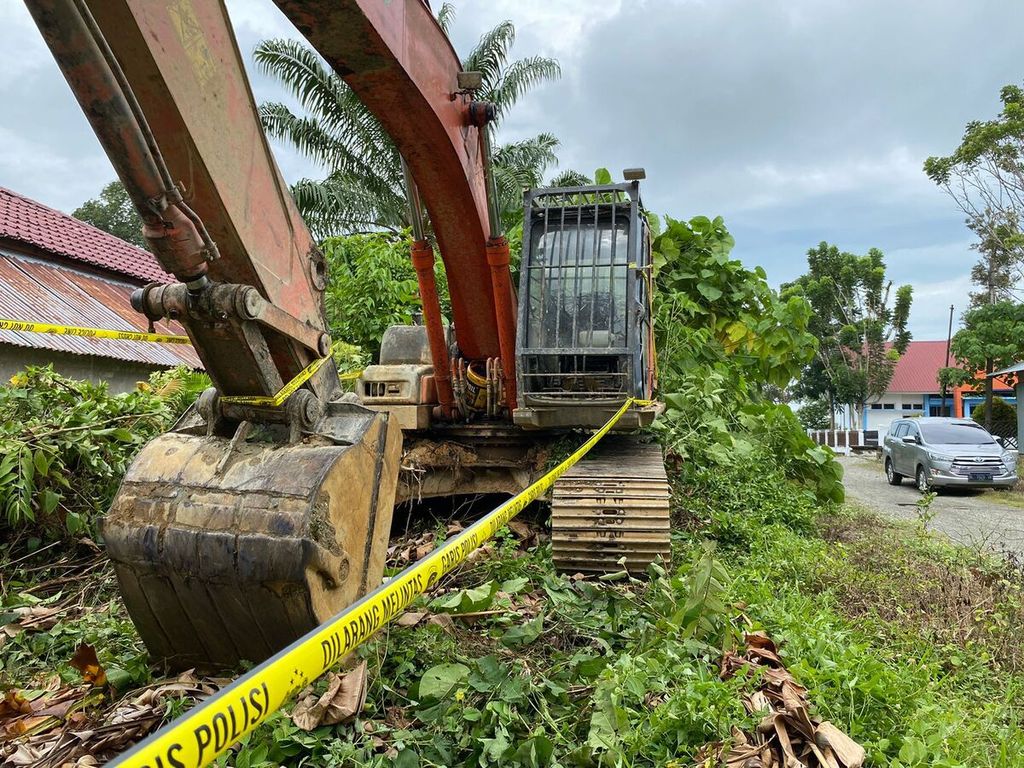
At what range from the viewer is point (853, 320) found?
37844mm

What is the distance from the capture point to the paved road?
27.1 ft

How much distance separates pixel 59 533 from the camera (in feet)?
17.6

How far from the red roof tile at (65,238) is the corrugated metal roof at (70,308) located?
1.16 feet

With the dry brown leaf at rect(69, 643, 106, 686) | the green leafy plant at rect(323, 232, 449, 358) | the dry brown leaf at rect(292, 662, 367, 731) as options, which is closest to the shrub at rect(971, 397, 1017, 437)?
the green leafy plant at rect(323, 232, 449, 358)

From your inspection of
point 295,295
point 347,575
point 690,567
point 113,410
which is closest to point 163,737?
point 347,575

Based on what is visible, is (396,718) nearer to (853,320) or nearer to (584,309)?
(584,309)

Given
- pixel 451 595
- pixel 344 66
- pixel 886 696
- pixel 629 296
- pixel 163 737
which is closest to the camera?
pixel 163 737

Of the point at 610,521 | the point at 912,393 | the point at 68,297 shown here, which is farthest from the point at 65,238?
the point at 912,393

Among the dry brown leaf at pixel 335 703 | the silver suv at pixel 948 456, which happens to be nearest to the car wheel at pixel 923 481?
the silver suv at pixel 948 456

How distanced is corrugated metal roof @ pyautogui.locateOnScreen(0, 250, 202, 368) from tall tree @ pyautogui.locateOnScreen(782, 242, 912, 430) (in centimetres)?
2908

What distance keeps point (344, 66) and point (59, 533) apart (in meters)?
3.71

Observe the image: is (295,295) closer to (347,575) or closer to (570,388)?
(347,575)

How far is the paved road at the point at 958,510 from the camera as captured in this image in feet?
27.1

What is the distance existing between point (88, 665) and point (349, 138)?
20.6 m
